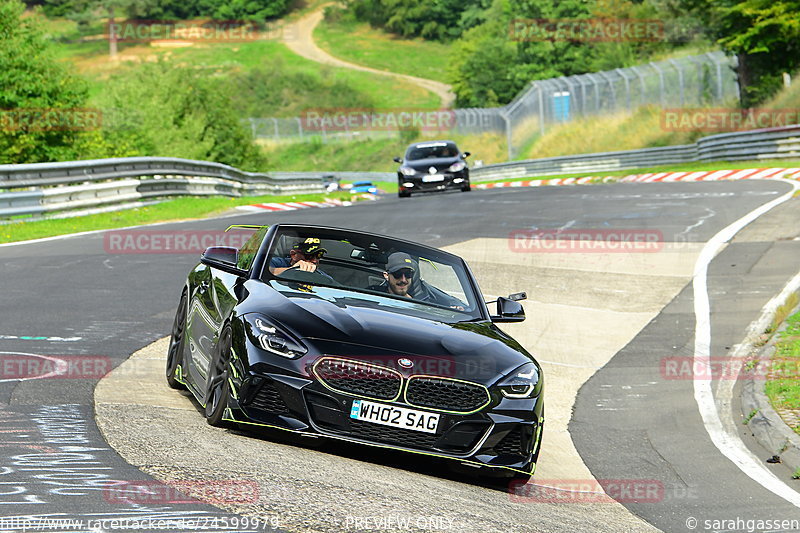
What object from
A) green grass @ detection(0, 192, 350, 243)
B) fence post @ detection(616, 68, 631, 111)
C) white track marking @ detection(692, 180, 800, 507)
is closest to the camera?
white track marking @ detection(692, 180, 800, 507)

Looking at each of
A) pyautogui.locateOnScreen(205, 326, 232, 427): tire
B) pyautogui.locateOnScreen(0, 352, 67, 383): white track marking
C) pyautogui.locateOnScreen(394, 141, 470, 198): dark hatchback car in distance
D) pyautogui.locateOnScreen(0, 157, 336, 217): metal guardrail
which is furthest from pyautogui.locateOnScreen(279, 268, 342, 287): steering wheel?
pyautogui.locateOnScreen(394, 141, 470, 198): dark hatchback car in distance

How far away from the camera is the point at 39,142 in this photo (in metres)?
32.5

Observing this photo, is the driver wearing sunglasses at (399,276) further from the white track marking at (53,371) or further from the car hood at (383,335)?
the white track marking at (53,371)

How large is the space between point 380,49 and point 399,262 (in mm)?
148264

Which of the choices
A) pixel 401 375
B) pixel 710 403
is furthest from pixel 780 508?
pixel 710 403

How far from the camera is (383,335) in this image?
22.1 ft

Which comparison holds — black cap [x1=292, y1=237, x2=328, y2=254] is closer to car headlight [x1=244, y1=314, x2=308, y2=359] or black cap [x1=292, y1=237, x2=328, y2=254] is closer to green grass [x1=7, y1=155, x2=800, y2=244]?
car headlight [x1=244, y1=314, x2=308, y2=359]

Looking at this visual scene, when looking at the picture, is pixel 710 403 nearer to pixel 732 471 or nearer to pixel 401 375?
pixel 732 471

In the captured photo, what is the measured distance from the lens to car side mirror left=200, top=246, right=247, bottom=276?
25.6 ft

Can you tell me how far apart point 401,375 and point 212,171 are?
2752cm

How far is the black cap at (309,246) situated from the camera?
802 centimetres

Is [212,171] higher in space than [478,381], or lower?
lower

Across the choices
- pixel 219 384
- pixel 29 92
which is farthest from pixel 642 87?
pixel 219 384

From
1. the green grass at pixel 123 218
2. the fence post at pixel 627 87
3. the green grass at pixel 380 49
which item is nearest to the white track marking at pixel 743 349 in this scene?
the green grass at pixel 123 218
